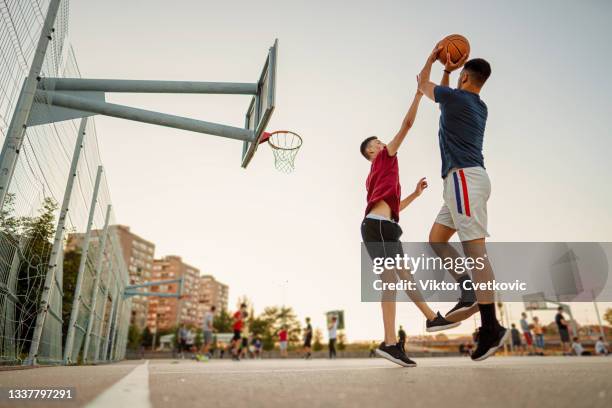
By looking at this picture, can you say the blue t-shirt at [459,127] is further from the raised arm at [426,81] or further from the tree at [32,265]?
the tree at [32,265]

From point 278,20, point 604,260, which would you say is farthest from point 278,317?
point 278,20

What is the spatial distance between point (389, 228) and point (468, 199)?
854 millimetres

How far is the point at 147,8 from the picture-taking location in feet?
34.8

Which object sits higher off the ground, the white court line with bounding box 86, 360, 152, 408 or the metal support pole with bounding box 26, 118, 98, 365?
the metal support pole with bounding box 26, 118, 98, 365

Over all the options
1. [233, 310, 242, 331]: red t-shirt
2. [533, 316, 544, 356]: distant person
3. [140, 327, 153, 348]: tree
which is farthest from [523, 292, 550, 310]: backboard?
[140, 327, 153, 348]: tree

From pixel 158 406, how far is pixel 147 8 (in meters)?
11.9

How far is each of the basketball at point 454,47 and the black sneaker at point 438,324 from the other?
92.1 inches

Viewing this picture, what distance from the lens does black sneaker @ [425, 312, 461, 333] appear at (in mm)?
3238

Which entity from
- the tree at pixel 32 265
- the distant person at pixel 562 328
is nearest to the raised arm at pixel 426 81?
the tree at pixel 32 265

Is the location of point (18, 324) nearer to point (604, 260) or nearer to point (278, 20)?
point (278, 20)

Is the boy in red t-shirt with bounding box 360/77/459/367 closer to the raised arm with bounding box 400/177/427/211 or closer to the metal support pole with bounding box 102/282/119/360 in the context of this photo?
the raised arm with bounding box 400/177/427/211

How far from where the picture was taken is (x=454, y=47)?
12.5ft

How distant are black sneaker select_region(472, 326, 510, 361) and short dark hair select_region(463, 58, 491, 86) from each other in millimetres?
2042

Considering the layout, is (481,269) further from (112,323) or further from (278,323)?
(278,323)
